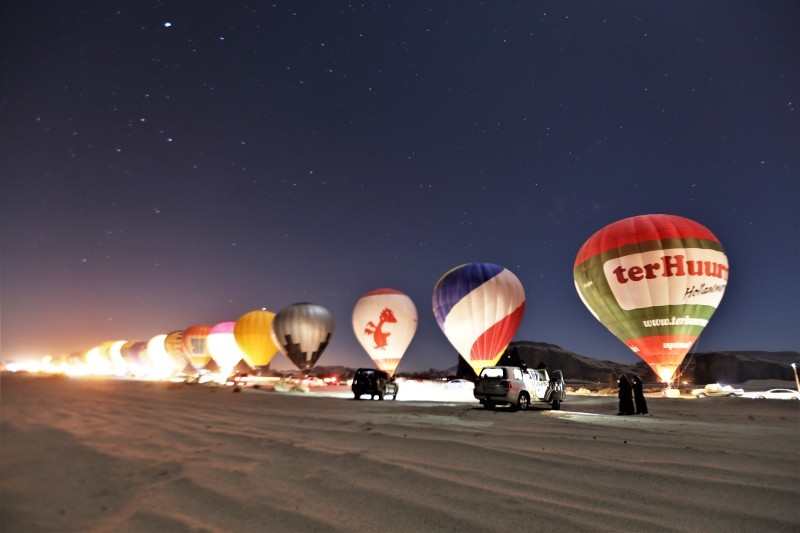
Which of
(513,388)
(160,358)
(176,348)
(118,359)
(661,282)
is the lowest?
(118,359)

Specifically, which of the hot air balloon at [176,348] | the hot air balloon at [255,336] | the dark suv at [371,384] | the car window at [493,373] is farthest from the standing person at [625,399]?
the hot air balloon at [176,348]

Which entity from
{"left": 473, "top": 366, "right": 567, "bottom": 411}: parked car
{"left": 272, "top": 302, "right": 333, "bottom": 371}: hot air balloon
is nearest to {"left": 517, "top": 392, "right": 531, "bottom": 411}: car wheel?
{"left": 473, "top": 366, "right": 567, "bottom": 411}: parked car

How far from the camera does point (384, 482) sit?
3.51 metres

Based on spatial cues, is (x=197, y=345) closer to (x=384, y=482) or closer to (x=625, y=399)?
(x=625, y=399)

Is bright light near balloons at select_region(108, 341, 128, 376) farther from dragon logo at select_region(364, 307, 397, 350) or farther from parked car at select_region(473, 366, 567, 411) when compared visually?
parked car at select_region(473, 366, 567, 411)

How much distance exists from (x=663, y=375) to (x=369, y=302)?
74.5 feet

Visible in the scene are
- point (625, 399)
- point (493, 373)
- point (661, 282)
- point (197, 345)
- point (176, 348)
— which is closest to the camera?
point (625, 399)

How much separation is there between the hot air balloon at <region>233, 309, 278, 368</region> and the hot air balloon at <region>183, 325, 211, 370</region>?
8257 mm

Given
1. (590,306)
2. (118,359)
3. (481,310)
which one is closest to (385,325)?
(481,310)

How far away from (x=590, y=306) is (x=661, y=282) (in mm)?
4682

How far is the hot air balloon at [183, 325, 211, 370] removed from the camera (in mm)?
52594

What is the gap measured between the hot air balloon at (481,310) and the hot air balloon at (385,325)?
23.5ft

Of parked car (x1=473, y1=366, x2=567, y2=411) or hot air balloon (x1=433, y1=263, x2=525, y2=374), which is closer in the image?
parked car (x1=473, y1=366, x2=567, y2=411)

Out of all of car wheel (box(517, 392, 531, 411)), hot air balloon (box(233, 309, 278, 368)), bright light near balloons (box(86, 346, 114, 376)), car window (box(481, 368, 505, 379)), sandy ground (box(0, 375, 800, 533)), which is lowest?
bright light near balloons (box(86, 346, 114, 376))
